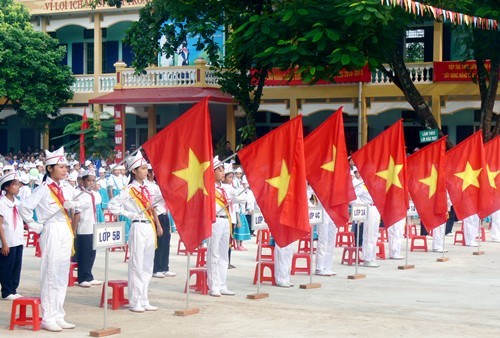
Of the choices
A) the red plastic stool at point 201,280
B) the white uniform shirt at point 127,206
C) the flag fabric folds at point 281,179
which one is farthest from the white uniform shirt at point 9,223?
the flag fabric folds at point 281,179

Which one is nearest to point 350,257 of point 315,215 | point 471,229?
point 315,215

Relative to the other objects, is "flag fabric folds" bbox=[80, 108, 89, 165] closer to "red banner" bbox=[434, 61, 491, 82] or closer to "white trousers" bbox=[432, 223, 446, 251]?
"red banner" bbox=[434, 61, 491, 82]

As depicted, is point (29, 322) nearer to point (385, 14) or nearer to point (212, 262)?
point (212, 262)

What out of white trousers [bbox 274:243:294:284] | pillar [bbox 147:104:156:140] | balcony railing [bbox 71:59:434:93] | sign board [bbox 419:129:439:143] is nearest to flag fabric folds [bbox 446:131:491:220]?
white trousers [bbox 274:243:294:284]

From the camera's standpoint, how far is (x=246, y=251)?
21375mm

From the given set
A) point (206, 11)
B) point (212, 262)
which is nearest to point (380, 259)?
point (212, 262)

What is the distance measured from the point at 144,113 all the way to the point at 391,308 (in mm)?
27590

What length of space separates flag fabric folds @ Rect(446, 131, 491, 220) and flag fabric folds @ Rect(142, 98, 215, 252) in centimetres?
882

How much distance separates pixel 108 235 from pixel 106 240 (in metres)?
0.07

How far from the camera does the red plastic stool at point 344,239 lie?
20.7m

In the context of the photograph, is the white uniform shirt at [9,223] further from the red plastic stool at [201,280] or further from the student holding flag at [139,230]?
the red plastic stool at [201,280]

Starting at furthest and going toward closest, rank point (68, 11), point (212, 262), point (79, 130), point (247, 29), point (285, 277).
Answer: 1. point (68, 11)
2. point (79, 130)
3. point (247, 29)
4. point (285, 277)
5. point (212, 262)

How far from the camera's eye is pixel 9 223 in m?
13.6

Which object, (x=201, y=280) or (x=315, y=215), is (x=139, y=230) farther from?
(x=315, y=215)
